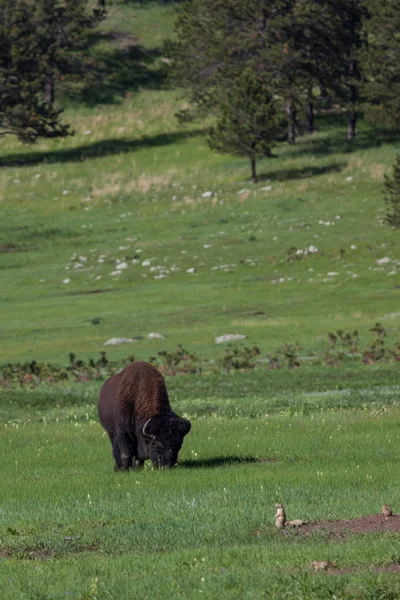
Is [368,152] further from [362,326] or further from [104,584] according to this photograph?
[104,584]

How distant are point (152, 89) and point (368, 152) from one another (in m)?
31.2

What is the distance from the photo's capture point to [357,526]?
14.1 metres

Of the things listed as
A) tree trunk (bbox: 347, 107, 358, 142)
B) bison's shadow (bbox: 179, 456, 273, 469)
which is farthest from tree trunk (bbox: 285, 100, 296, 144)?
bison's shadow (bbox: 179, 456, 273, 469)

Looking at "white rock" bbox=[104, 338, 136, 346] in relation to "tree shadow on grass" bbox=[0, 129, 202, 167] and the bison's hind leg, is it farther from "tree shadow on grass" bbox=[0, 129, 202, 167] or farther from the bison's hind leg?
"tree shadow on grass" bbox=[0, 129, 202, 167]

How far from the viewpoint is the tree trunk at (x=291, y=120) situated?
282 feet

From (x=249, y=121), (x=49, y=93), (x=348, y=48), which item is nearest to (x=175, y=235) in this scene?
(x=249, y=121)

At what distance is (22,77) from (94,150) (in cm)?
1372

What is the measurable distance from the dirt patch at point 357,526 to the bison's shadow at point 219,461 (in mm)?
5789

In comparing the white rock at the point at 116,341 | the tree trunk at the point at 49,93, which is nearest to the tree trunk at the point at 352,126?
the tree trunk at the point at 49,93

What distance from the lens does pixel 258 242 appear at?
64500 millimetres

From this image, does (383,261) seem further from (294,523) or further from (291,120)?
(294,523)

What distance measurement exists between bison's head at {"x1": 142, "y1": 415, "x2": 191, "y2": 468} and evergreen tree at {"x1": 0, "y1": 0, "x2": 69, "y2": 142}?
5596cm

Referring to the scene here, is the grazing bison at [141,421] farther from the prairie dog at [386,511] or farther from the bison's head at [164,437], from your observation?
the prairie dog at [386,511]

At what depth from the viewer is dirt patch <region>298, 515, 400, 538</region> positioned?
541 inches
